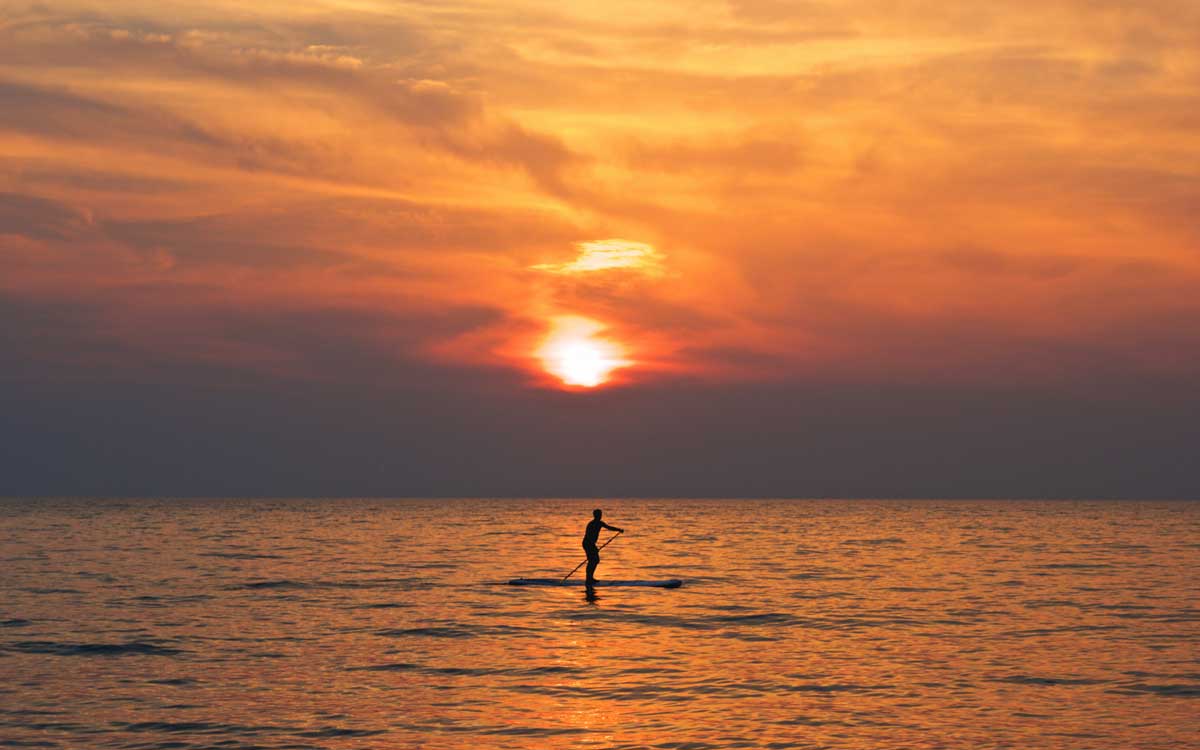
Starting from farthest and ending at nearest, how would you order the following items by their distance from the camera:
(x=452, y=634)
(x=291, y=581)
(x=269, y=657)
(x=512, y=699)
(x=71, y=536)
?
1. (x=71, y=536)
2. (x=291, y=581)
3. (x=452, y=634)
4. (x=269, y=657)
5. (x=512, y=699)

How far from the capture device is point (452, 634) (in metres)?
34.5

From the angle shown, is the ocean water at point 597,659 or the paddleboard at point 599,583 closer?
the ocean water at point 597,659

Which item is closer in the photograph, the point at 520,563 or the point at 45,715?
the point at 45,715

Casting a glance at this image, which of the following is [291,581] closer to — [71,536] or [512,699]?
[512,699]

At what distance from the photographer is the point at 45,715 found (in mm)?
22906

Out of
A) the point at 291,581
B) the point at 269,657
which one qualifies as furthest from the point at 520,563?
the point at 269,657

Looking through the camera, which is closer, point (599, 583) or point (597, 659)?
point (597, 659)

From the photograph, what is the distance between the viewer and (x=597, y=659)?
29.6 metres

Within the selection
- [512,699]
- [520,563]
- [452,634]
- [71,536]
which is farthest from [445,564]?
[71,536]

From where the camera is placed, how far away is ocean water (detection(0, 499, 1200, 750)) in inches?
854

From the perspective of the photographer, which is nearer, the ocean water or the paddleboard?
the ocean water

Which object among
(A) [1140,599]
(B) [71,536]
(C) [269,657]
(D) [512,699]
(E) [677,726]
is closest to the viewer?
(E) [677,726]

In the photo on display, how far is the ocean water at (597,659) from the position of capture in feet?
71.2

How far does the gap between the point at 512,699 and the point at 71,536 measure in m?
86.4
